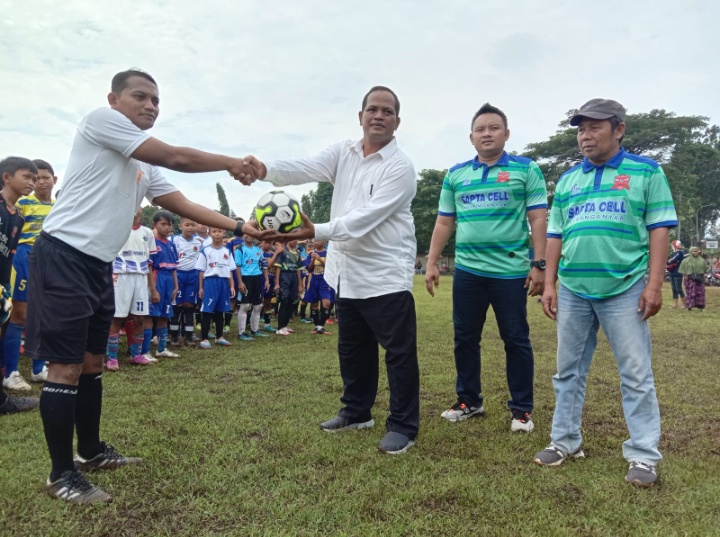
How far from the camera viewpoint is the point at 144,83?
10.0 ft

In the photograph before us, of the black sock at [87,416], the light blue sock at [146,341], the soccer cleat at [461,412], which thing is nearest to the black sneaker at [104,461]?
the black sock at [87,416]

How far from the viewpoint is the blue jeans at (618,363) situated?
3.13 metres

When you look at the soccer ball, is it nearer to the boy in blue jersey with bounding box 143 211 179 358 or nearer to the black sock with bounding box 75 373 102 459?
the black sock with bounding box 75 373 102 459

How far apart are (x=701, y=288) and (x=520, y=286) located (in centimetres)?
1392

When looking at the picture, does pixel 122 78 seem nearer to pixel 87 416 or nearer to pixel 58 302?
pixel 58 302

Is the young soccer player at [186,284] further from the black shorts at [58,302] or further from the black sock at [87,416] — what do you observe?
the black shorts at [58,302]

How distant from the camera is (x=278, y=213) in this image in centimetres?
355

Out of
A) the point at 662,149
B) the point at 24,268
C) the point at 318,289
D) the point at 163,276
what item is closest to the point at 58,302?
the point at 24,268

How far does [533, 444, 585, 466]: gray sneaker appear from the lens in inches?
129

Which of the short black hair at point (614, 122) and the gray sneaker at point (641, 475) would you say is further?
the short black hair at point (614, 122)

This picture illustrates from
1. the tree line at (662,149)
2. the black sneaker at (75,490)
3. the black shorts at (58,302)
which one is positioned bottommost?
the black sneaker at (75,490)

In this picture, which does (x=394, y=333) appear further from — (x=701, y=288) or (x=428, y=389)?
(x=701, y=288)

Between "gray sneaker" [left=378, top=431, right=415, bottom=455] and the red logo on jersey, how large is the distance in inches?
87.5

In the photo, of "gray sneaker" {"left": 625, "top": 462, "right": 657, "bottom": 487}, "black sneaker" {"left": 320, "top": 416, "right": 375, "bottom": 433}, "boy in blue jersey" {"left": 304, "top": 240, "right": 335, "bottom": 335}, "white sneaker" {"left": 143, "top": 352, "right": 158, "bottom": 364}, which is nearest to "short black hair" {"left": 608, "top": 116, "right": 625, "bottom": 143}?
"gray sneaker" {"left": 625, "top": 462, "right": 657, "bottom": 487}
